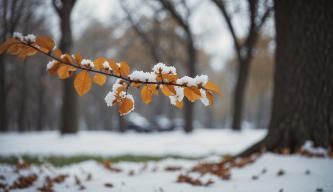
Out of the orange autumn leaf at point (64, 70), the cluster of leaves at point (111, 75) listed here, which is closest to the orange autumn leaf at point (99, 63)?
the cluster of leaves at point (111, 75)

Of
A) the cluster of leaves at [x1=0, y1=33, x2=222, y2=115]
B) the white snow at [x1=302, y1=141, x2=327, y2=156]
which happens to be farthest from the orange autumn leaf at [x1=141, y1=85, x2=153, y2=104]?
the white snow at [x1=302, y1=141, x2=327, y2=156]

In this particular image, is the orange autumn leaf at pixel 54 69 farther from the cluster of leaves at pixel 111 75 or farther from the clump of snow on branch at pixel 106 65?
the clump of snow on branch at pixel 106 65

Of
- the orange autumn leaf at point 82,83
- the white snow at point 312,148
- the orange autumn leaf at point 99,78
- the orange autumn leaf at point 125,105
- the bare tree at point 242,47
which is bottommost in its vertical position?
the white snow at point 312,148

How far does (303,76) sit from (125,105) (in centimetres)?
277

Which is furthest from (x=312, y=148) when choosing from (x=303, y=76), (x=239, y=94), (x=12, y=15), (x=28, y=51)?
(x=12, y=15)

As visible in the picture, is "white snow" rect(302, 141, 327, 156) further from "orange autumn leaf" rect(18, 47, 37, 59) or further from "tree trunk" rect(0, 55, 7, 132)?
"tree trunk" rect(0, 55, 7, 132)

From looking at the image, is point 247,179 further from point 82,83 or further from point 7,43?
point 7,43

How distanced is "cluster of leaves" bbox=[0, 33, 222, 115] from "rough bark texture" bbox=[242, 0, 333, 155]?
2444mm

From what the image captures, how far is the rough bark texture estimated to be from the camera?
3254 mm

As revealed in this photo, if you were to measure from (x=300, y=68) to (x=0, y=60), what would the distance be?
13887mm

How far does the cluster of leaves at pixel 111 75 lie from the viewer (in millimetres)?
1376

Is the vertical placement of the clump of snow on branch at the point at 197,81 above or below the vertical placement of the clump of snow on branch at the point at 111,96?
above

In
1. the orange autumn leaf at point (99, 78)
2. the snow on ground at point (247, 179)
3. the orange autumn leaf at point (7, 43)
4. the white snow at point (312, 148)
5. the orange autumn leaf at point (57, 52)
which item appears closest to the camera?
the orange autumn leaf at point (7, 43)

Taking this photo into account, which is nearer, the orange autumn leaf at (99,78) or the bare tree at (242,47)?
the orange autumn leaf at (99,78)
